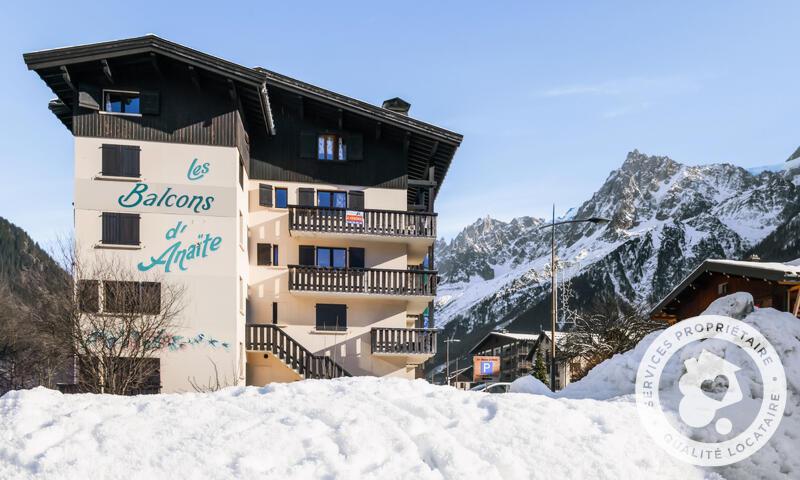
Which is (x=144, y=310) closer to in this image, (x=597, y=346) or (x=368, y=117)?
(x=368, y=117)

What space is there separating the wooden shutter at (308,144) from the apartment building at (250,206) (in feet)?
0.27

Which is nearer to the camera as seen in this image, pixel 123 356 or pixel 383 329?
pixel 123 356

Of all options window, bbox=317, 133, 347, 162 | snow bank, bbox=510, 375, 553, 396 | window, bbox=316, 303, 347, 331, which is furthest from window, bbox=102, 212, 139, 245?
snow bank, bbox=510, 375, 553, 396

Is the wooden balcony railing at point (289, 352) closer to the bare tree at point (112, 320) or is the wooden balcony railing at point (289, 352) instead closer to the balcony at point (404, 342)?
the balcony at point (404, 342)

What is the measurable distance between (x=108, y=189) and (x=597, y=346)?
28501mm

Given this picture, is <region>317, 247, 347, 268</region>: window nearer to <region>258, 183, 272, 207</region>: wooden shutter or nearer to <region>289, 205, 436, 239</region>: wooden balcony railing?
<region>289, 205, 436, 239</region>: wooden balcony railing

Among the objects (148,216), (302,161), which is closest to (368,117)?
(302,161)

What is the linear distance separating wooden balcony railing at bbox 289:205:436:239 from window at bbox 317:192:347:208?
0.91 metres

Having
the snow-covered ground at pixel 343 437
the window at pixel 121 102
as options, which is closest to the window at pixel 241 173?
the window at pixel 121 102

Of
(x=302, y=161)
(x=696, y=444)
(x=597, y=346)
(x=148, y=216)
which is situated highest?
(x=302, y=161)

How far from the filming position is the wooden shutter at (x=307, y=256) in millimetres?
33938

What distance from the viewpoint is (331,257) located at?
34.2 meters

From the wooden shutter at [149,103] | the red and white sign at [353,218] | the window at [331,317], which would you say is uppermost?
the wooden shutter at [149,103]

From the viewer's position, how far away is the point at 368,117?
33.5 m
